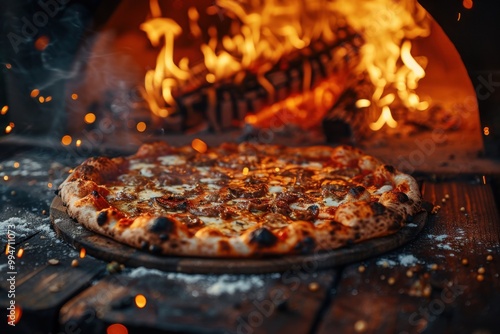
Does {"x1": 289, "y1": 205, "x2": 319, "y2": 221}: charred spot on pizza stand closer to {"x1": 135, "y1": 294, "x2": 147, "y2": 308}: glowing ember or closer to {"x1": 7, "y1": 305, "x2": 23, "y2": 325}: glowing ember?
{"x1": 135, "y1": 294, "x2": 147, "y2": 308}: glowing ember

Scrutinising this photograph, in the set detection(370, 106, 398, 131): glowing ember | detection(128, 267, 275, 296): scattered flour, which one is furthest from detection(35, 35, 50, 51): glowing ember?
detection(128, 267, 275, 296): scattered flour

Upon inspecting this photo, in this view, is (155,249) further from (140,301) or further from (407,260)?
(407,260)

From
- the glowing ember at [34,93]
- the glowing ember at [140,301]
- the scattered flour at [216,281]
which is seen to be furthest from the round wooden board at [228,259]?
the glowing ember at [34,93]

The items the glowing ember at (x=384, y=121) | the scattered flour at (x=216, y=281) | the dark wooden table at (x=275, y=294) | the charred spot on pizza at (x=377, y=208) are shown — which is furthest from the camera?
the glowing ember at (x=384, y=121)

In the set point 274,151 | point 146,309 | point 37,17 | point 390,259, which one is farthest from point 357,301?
point 37,17

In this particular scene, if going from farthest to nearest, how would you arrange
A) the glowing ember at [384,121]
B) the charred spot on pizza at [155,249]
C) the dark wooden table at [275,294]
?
the glowing ember at [384,121], the charred spot on pizza at [155,249], the dark wooden table at [275,294]

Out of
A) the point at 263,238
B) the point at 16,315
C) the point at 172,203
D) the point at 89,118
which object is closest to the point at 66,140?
the point at 89,118

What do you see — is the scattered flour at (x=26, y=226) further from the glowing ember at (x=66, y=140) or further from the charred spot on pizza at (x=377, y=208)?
the glowing ember at (x=66, y=140)
